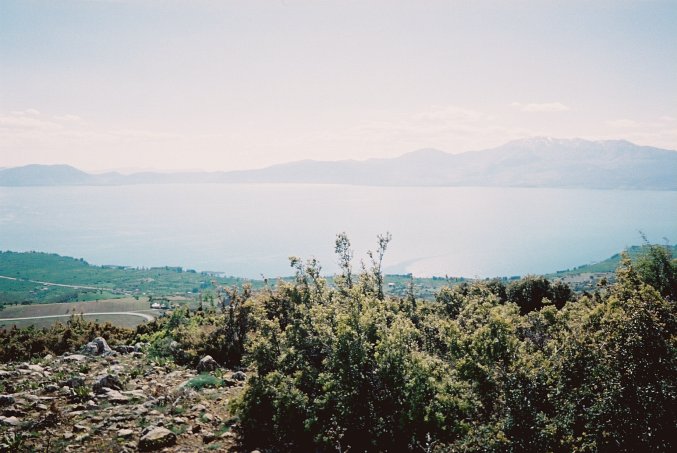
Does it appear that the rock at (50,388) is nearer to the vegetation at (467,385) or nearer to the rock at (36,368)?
the rock at (36,368)

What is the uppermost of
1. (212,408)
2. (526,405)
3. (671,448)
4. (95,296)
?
(526,405)

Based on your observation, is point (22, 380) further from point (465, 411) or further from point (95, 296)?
point (95, 296)

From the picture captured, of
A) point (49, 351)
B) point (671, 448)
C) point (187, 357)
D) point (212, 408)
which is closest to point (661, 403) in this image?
point (671, 448)

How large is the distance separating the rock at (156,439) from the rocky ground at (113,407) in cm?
2

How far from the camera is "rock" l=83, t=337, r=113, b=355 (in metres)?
18.4

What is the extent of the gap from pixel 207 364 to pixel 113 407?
530 centimetres

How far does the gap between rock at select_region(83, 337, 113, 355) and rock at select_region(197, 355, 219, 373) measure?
4704 millimetres

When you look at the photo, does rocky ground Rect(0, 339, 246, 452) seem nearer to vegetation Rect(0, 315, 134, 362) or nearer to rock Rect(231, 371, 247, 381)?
rock Rect(231, 371, 247, 381)

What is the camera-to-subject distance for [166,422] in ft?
37.2

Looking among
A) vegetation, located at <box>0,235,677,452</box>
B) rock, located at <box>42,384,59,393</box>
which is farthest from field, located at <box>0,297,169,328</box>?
vegetation, located at <box>0,235,677,452</box>

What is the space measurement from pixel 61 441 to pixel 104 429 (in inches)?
37.6

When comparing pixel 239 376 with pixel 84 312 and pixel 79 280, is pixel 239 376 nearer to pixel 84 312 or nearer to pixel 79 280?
pixel 84 312

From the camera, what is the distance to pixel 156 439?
10.2 m

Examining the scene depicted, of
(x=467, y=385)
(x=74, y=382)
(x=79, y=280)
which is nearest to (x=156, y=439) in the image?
(x=74, y=382)
